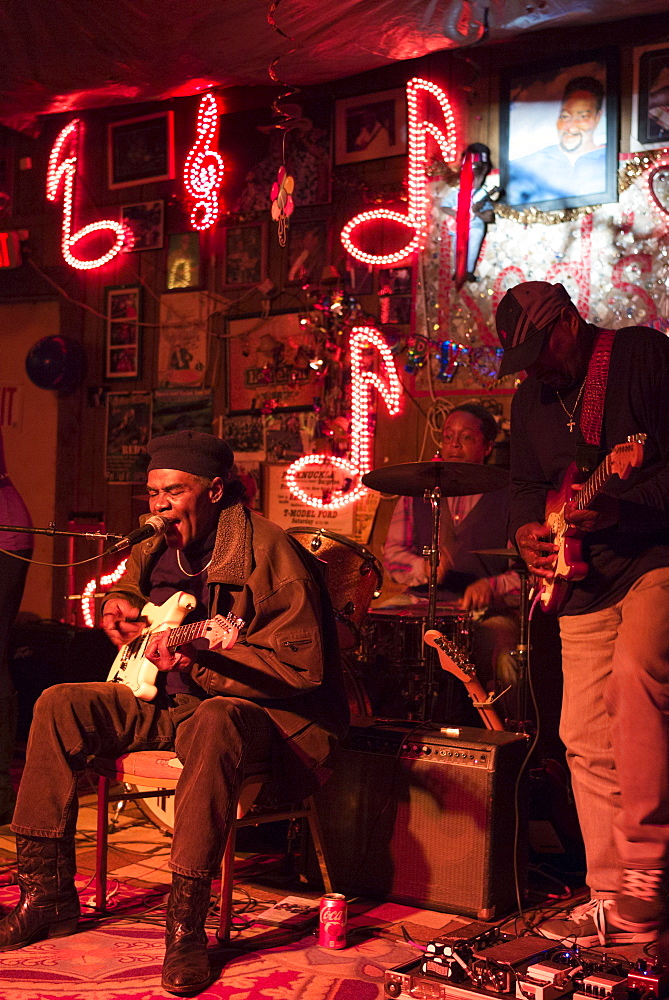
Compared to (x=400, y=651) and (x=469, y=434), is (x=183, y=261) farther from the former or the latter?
(x=400, y=651)

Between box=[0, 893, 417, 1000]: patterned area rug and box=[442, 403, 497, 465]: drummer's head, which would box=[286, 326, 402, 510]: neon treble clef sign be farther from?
box=[0, 893, 417, 1000]: patterned area rug

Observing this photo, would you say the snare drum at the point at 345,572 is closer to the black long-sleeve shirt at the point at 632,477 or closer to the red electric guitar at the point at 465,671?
the red electric guitar at the point at 465,671

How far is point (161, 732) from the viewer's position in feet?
11.7

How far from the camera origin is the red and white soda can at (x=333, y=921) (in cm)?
325

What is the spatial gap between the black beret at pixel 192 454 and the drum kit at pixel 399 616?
932 millimetres

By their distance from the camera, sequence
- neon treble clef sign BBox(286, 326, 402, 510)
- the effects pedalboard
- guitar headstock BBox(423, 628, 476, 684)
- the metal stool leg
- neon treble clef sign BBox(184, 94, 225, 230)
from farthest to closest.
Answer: neon treble clef sign BBox(184, 94, 225, 230)
neon treble clef sign BBox(286, 326, 402, 510)
guitar headstock BBox(423, 628, 476, 684)
the metal stool leg
the effects pedalboard

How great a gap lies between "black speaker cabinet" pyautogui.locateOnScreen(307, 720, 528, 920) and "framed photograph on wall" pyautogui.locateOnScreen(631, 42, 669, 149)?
3248mm

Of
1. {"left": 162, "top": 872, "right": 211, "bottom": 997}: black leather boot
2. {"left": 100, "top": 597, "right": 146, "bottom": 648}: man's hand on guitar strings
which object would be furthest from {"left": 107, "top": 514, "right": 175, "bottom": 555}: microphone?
{"left": 162, "top": 872, "right": 211, "bottom": 997}: black leather boot

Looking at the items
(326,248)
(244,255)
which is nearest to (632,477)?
(326,248)

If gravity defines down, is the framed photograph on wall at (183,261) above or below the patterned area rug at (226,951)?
above

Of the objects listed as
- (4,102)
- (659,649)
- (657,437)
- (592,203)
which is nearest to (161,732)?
(659,649)

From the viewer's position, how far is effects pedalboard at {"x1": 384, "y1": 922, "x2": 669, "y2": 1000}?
270 cm

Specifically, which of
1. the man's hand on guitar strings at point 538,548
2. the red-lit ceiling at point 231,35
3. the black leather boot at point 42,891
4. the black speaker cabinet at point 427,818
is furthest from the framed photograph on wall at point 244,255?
the black leather boot at point 42,891

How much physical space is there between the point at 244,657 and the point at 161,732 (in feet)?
1.76
